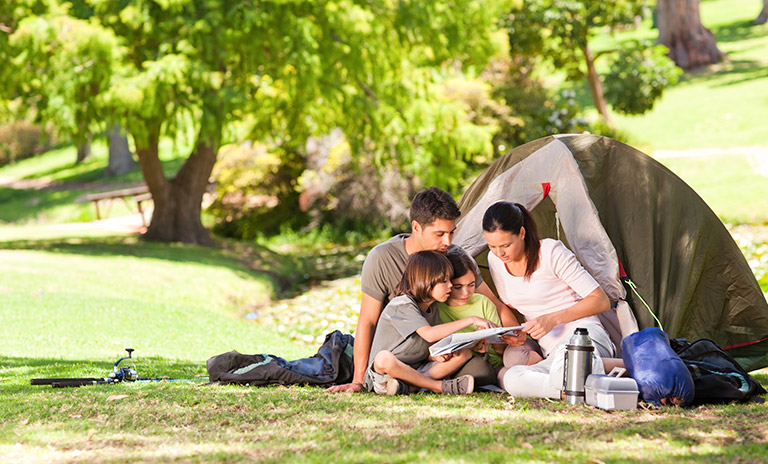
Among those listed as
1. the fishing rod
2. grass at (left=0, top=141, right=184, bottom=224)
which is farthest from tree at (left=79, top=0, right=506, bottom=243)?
grass at (left=0, top=141, right=184, bottom=224)

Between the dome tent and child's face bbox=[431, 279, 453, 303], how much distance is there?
4.19 ft

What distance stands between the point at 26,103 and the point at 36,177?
829 inches

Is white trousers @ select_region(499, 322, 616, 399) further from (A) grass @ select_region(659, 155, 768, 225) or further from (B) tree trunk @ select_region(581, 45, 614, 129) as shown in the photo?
(B) tree trunk @ select_region(581, 45, 614, 129)

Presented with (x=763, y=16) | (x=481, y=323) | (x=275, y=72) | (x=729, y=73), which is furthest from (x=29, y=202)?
(x=763, y=16)

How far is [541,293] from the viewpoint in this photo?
5.09 meters

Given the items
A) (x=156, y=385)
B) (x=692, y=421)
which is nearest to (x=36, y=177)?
(x=156, y=385)

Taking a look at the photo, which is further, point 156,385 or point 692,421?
point 156,385

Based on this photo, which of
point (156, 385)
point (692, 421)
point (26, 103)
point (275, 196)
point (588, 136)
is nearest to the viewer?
point (692, 421)

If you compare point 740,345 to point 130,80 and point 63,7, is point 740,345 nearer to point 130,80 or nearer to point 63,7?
point 130,80

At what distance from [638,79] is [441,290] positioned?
1662cm

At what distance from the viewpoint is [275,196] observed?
66.1 ft

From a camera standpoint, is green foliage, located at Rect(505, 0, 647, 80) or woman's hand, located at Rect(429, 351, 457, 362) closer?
woman's hand, located at Rect(429, 351, 457, 362)

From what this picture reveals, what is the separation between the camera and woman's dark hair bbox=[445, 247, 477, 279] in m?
4.91

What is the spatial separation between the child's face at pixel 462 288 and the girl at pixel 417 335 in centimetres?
13
